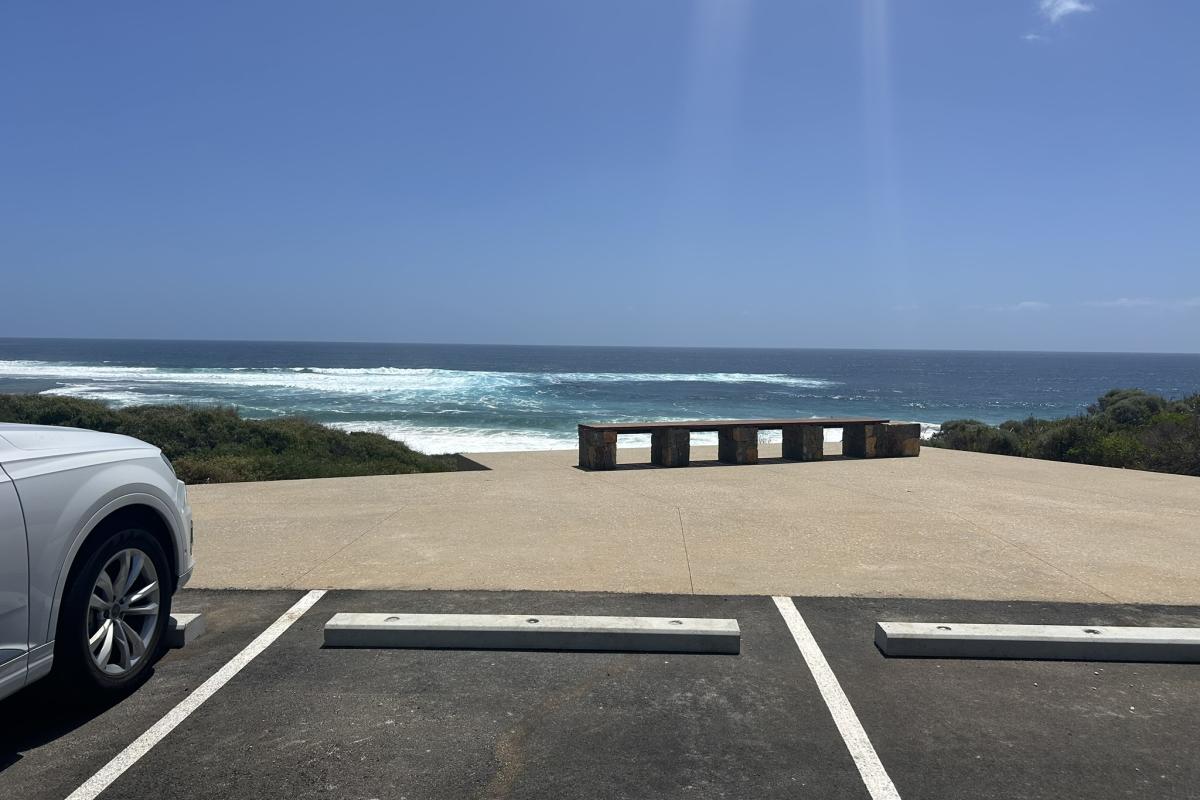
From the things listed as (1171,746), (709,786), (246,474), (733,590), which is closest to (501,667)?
(709,786)

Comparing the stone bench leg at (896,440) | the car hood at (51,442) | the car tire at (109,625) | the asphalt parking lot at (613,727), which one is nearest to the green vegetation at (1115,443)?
the stone bench leg at (896,440)

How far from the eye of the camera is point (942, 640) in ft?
Answer: 13.5

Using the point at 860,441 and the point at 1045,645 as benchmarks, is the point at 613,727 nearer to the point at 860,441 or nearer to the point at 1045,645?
the point at 1045,645

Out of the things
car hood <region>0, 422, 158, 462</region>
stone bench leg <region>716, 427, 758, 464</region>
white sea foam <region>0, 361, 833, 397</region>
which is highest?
car hood <region>0, 422, 158, 462</region>

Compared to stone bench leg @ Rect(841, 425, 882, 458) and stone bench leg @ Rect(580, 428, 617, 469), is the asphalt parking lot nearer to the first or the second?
stone bench leg @ Rect(580, 428, 617, 469)

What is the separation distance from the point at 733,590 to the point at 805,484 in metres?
4.72

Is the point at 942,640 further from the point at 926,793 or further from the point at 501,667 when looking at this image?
the point at 501,667

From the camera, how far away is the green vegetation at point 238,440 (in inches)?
513

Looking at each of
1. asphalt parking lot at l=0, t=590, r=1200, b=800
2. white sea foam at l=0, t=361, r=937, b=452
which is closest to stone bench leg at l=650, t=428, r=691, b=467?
asphalt parking lot at l=0, t=590, r=1200, b=800

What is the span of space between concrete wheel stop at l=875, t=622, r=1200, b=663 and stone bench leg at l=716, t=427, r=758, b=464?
24.2ft

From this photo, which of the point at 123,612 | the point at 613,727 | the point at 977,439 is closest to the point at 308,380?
the point at 977,439

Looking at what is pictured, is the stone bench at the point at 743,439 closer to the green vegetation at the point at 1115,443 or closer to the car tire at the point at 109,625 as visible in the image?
the green vegetation at the point at 1115,443

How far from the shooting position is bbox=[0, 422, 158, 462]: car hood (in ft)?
10.5

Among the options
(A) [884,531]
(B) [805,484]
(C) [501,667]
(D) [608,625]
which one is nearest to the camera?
(C) [501,667]
